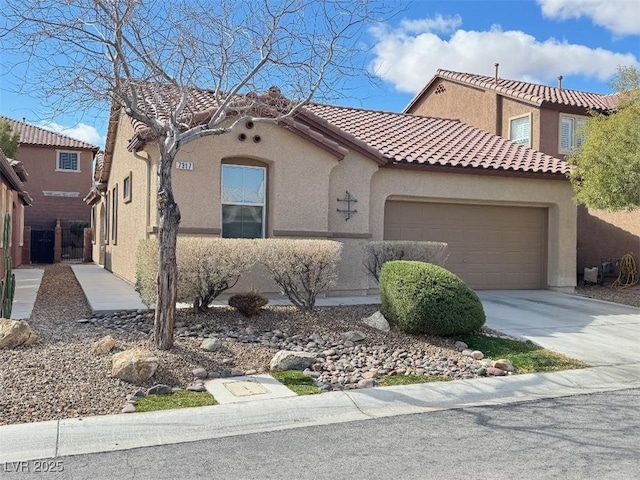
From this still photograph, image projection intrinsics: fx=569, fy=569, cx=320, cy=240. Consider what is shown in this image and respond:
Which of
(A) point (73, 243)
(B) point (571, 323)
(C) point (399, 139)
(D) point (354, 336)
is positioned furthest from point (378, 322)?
(A) point (73, 243)

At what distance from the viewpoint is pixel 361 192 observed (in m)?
13.3

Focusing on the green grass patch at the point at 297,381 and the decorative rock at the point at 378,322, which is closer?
the green grass patch at the point at 297,381

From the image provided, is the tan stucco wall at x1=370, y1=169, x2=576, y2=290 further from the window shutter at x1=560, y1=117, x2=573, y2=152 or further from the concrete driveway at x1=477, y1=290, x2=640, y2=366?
the window shutter at x1=560, y1=117, x2=573, y2=152

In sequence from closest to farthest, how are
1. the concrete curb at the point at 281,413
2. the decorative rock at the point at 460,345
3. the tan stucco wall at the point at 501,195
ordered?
the concrete curb at the point at 281,413 < the decorative rock at the point at 460,345 < the tan stucco wall at the point at 501,195

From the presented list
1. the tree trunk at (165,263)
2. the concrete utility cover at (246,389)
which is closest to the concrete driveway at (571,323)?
the concrete utility cover at (246,389)

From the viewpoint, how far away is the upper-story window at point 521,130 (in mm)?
19938

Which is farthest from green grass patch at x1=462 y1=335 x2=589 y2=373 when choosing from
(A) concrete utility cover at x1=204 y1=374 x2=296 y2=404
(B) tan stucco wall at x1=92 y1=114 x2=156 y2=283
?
(B) tan stucco wall at x1=92 y1=114 x2=156 y2=283

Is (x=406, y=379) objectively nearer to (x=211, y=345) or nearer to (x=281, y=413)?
(x=281, y=413)

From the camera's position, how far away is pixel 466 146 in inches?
640

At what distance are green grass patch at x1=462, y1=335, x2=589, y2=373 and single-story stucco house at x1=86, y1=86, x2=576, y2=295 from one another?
459cm

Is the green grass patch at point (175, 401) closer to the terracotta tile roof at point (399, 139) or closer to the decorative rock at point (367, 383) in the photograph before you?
the decorative rock at point (367, 383)

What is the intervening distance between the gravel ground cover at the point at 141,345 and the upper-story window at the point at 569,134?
12587 millimetres

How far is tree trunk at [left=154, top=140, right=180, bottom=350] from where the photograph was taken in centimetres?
722

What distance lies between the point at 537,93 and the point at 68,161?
2590 cm
